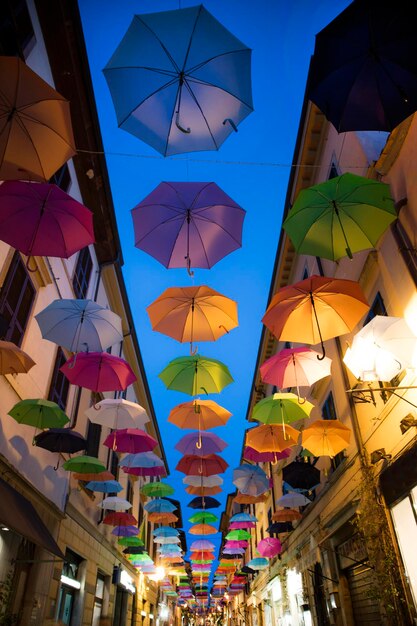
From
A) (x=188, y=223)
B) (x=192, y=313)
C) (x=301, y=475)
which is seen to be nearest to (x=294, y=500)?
(x=301, y=475)

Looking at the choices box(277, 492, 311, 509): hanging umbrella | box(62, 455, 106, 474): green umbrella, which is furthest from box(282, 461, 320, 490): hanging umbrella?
box(62, 455, 106, 474): green umbrella

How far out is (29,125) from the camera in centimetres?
537

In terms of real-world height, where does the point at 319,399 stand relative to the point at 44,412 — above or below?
above

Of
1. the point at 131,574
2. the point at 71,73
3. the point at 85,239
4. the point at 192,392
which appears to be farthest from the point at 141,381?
the point at 85,239

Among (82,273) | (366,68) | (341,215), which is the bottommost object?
(341,215)

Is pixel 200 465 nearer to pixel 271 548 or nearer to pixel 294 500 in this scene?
pixel 294 500

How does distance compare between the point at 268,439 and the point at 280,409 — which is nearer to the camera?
the point at 280,409

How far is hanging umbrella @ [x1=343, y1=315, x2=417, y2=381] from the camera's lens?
6.55 meters

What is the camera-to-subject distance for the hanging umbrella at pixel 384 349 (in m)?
6.55

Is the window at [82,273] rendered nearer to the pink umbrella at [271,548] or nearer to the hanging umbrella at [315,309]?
the hanging umbrella at [315,309]

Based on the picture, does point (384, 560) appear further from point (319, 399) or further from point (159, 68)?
point (159, 68)

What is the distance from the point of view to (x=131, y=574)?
843 inches

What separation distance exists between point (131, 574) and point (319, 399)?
591 inches

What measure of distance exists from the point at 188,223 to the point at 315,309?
2.84m
